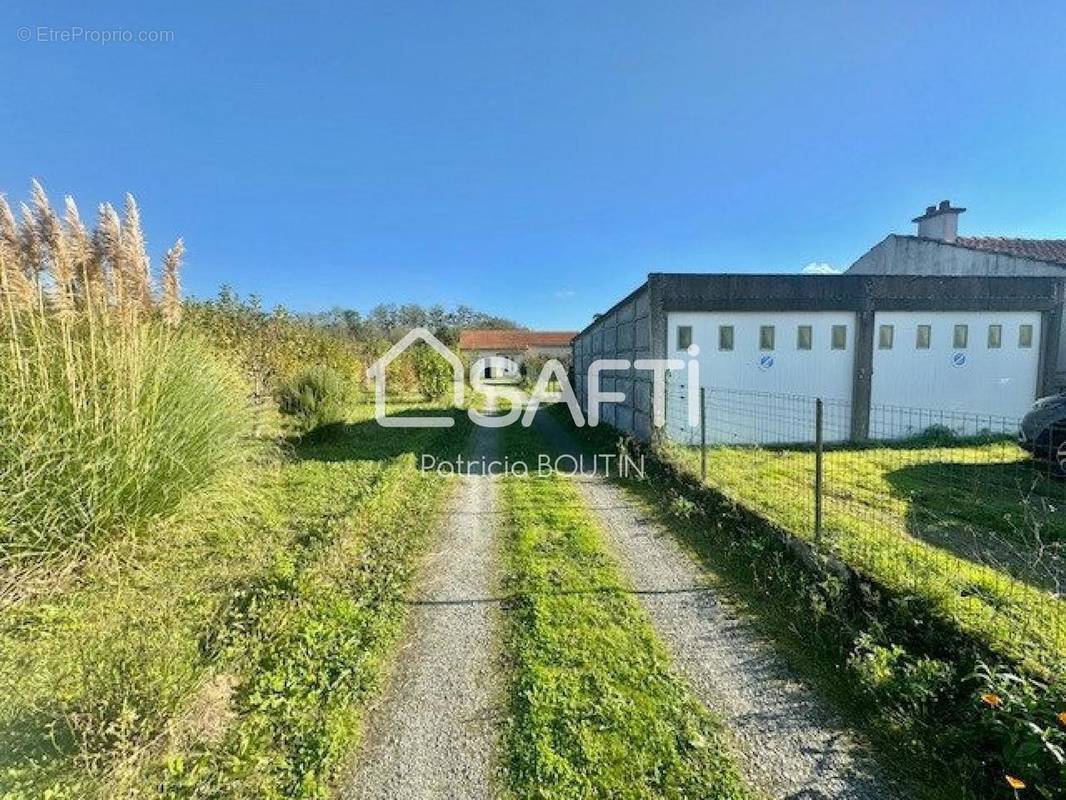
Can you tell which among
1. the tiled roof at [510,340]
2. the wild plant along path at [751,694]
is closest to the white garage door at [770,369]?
the wild plant along path at [751,694]

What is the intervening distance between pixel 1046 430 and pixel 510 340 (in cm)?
5108

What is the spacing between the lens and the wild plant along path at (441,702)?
2172 mm

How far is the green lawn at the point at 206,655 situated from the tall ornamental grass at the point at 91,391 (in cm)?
34

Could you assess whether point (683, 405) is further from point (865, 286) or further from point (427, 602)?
point (427, 602)

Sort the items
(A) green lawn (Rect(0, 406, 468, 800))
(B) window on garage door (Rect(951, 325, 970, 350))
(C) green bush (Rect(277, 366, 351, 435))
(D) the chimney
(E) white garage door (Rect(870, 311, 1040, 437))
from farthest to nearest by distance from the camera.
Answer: (D) the chimney, (B) window on garage door (Rect(951, 325, 970, 350)), (E) white garage door (Rect(870, 311, 1040, 437)), (C) green bush (Rect(277, 366, 351, 435)), (A) green lawn (Rect(0, 406, 468, 800))

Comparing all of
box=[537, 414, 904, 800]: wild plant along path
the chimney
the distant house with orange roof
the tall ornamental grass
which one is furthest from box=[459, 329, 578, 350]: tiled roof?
box=[537, 414, 904, 800]: wild plant along path

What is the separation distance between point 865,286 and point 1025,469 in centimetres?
490

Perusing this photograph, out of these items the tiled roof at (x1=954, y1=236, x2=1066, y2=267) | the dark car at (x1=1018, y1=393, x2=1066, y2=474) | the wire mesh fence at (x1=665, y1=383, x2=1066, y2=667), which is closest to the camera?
the wire mesh fence at (x1=665, y1=383, x2=1066, y2=667)

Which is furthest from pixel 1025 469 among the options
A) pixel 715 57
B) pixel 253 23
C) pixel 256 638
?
pixel 253 23

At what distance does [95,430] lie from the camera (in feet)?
11.9

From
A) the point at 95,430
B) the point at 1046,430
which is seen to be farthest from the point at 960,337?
the point at 95,430

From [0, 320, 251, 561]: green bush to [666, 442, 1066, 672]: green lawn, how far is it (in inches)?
214

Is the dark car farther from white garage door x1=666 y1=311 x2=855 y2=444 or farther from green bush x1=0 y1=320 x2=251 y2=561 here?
green bush x1=0 y1=320 x2=251 y2=561

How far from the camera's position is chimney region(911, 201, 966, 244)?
16.5 meters
